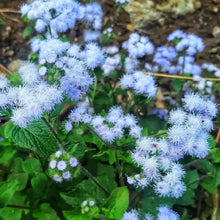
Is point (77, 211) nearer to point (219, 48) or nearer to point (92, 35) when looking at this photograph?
point (92, 35)

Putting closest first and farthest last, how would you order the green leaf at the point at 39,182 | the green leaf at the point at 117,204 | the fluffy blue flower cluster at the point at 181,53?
the green leaf at the point at 117,204 → the green leaf at the point at 39,182 → the fluffy blue flower cluster at the point at 181,53

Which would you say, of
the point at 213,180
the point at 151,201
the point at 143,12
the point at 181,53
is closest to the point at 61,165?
the point at 151,201

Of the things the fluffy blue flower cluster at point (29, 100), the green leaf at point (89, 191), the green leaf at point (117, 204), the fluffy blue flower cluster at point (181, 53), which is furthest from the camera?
the fluffy blue flower cluster at point (181, 53)

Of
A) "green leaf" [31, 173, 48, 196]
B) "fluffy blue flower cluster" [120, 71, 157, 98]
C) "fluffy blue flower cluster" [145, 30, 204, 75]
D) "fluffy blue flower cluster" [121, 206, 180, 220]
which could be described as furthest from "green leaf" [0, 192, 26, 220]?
"fluffy blue flower cluster" [145, 30, 204, 75]

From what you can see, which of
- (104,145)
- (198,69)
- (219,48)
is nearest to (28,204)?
(104,145)

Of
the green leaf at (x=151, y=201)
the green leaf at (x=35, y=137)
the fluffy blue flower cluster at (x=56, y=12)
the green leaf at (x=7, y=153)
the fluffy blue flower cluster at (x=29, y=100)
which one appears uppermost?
the fluffy blue flower cluster at (x=56, y=12)

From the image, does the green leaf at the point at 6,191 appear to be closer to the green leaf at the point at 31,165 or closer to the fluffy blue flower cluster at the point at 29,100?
the green leaf at the point at 31,165

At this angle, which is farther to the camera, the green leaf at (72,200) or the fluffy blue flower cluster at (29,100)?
the green leaf at (72,200)

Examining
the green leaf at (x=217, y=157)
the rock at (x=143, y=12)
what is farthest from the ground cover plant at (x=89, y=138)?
the rock at (x=143, y=12)
